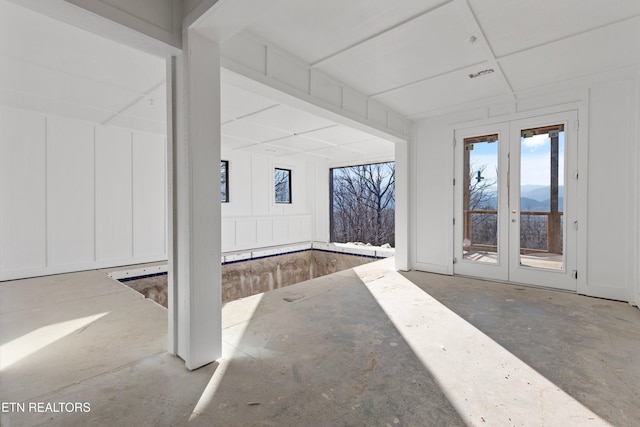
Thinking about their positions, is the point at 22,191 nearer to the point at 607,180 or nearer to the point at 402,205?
the point at 402,205

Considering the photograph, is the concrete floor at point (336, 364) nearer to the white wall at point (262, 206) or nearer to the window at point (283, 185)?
the white wall at point (262, 206)

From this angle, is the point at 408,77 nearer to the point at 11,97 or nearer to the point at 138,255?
the point at 11,97

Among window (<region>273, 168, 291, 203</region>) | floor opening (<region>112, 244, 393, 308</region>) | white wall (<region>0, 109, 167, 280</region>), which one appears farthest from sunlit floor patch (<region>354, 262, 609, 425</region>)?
window (<region>273, 168, 291, 203</region>)

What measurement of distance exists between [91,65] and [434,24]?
10.5ft

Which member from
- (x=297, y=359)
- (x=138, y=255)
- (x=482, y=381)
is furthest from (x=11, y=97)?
(x=482, y=381)

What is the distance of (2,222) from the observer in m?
4.21

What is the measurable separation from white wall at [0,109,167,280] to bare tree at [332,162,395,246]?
7.18 meters

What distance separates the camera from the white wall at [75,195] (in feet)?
14.1

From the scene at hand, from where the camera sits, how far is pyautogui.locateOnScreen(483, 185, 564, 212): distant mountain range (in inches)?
155

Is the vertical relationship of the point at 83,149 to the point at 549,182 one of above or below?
above

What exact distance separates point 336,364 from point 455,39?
2.87 meters

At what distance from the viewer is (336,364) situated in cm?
215

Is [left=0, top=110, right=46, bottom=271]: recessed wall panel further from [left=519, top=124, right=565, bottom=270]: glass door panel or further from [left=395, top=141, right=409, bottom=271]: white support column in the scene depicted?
[left=519, top=124, right=565, bottom=270]: glass door panel

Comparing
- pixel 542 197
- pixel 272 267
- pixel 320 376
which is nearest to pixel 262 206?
pixel 272 267
